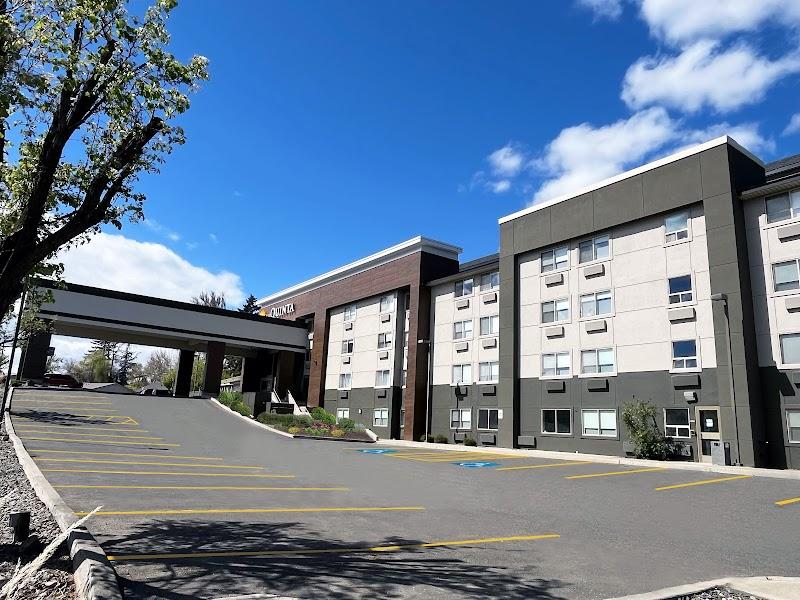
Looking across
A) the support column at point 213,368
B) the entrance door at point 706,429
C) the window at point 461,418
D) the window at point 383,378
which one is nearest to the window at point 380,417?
the window at point 383,378

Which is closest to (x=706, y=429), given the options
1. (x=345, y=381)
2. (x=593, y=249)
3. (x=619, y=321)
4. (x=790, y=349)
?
(x=790, y=349)

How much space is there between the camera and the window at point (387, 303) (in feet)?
145

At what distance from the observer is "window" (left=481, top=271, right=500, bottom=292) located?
36375 millimetres

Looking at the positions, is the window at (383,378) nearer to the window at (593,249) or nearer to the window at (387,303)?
the window at (387,303)

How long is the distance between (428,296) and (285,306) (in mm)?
22301

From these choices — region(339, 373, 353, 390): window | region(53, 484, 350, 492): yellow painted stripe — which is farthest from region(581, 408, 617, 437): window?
region(339, 373, 353, 390): window

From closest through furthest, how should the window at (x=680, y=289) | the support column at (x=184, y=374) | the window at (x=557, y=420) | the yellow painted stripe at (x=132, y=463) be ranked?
the yellow painted stripe at (x=132, y=463) < the window at (x=680, y=289) < the window at (x=557, y=420) < the support column at (x=184, y=374)

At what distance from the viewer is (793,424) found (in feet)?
71.8

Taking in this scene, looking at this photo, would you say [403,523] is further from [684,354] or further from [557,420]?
[557,420]

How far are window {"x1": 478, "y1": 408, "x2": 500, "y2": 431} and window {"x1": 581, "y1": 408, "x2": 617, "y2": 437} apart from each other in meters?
6.15

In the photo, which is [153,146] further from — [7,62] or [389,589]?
[389,589]

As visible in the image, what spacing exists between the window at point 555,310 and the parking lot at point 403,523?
11.2 m

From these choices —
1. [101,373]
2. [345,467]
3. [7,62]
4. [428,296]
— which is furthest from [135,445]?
[101,373]

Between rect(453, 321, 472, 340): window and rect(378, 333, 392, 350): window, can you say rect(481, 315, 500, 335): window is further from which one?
rect(378, 333, 392, 350): window
